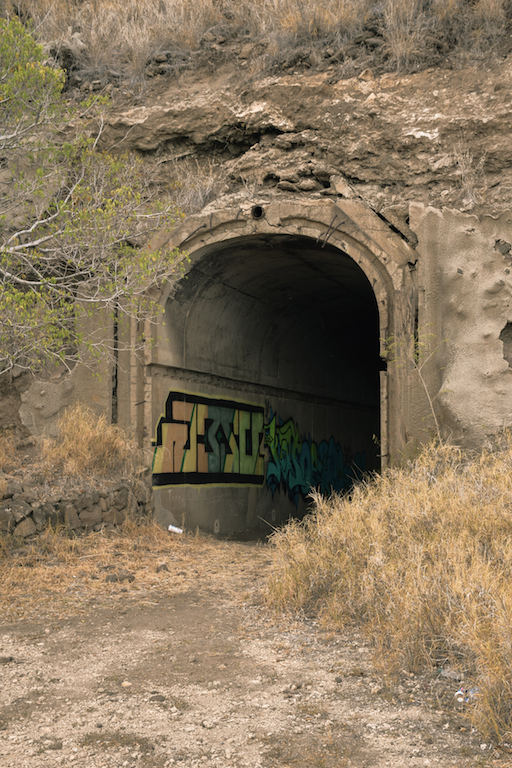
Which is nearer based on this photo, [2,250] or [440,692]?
[440,692]

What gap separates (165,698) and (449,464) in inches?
172

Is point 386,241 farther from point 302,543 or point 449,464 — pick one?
point 302,543

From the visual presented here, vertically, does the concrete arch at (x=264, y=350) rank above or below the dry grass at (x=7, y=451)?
above

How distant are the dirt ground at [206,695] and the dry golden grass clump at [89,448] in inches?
117

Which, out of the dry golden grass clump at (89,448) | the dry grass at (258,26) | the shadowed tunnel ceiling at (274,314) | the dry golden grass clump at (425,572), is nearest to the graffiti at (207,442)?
the dry golden grass clump at (89,448)

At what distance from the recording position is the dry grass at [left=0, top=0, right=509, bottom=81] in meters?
9.80

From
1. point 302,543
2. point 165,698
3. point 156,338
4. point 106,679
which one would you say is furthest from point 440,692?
point 156,338

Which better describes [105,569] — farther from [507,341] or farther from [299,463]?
[299,463]

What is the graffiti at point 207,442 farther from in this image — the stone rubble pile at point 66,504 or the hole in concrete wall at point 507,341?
the hole in concrete wall at point 507,341

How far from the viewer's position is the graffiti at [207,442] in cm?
1001

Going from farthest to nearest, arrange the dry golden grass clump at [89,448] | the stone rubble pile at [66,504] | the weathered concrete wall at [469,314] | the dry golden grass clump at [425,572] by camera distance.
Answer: the dry golden grass clump at [89,448]
the weathered concrete wall at [469,314]
the stone rubble pile at [66,504]
the dry golden grass clump at [425,572]

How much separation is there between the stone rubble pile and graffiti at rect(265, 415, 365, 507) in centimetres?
402

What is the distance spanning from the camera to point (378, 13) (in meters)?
10.3

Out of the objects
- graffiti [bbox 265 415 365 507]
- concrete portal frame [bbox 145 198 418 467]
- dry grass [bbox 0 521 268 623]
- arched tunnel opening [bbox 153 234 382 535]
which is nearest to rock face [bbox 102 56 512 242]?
concrete portal frame [bbox 145 198 418 467]
